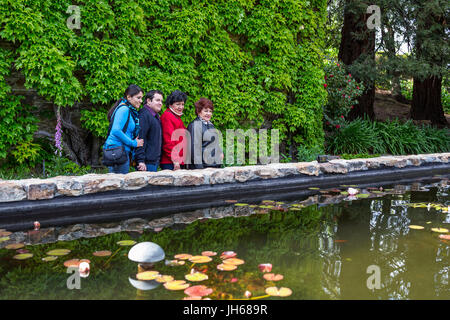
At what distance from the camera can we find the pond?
8.46 feet

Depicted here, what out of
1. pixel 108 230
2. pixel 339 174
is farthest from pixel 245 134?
pixel 108 230

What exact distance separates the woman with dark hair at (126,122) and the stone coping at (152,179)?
1.23 ft

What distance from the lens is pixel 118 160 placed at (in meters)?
4.83

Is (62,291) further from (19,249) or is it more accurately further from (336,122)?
(336,122)

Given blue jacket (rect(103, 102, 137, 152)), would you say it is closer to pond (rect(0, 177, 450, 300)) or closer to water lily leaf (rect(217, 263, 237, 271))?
pond (rect(0, 177, 450, 300))

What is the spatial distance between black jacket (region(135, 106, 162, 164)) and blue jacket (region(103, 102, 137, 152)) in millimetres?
165

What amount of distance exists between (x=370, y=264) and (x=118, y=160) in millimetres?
3080

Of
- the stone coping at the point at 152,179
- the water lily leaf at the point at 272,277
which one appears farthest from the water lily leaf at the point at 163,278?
the stone coping at the point at 152,179

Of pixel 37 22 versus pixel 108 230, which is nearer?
pixel 108 230

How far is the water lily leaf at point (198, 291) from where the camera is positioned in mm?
2436

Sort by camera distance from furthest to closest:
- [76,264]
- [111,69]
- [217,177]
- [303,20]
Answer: [303,20] → [111,69] → [217,177] → [76,264]

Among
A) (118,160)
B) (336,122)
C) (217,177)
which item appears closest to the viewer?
(118,160)

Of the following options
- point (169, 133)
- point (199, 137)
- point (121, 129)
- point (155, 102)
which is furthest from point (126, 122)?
point (199, 137)

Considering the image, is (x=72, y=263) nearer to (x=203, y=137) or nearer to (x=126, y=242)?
(x=126, y=242)
